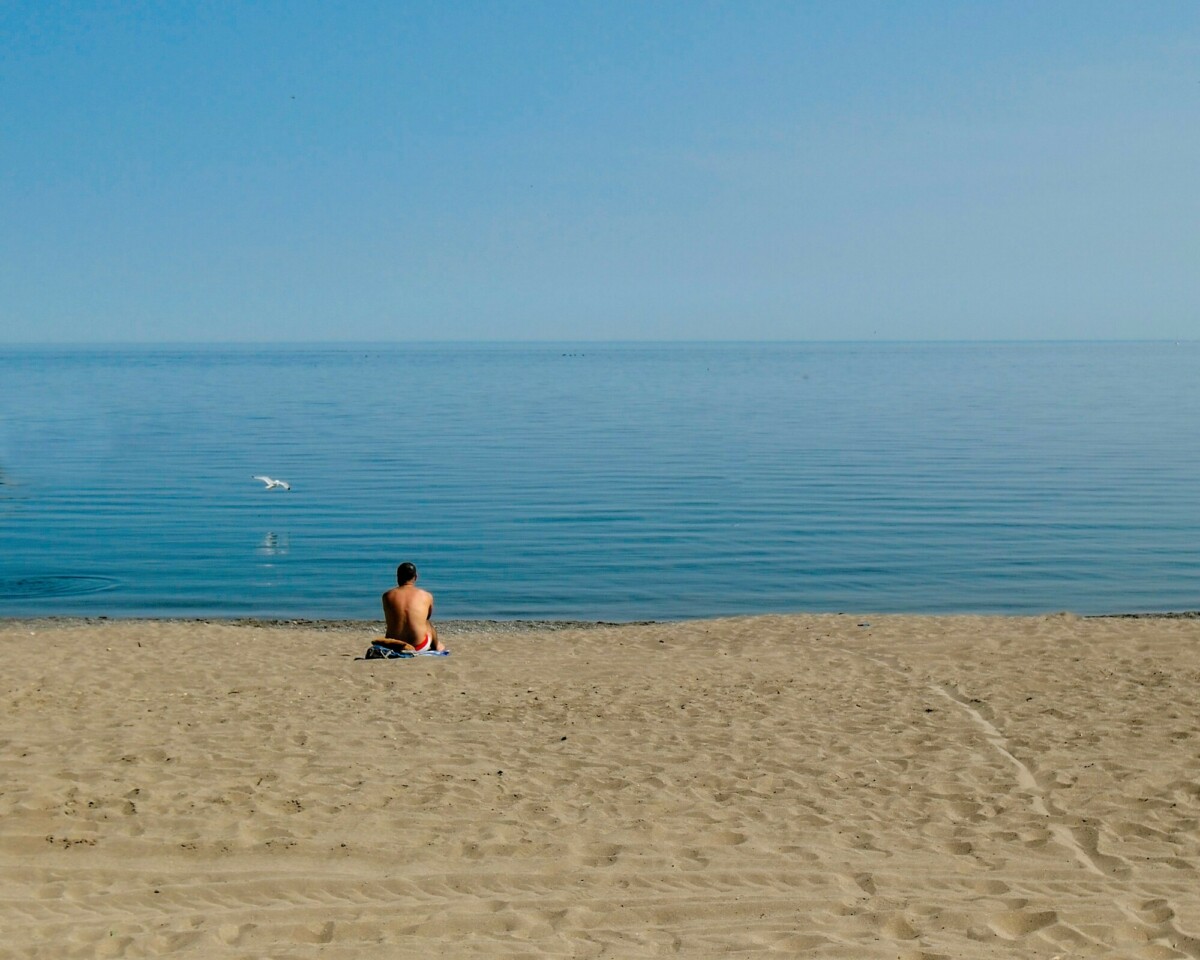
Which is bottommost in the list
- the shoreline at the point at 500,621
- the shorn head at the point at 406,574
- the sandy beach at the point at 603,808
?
the shoreline at the point at 500,621

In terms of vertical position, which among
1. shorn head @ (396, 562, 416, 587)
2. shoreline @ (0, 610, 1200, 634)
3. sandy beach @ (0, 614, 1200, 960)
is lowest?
shoreline @ (0, 610, 1200, 634)

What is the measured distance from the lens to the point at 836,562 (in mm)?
22984

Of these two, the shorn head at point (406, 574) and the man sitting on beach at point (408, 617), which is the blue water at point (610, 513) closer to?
the man sitting on beach at point (408, 617)

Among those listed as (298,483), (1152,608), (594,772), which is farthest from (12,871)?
(298,483)

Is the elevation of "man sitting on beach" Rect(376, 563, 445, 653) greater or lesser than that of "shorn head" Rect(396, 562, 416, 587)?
lesser

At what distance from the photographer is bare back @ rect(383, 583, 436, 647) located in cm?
1372

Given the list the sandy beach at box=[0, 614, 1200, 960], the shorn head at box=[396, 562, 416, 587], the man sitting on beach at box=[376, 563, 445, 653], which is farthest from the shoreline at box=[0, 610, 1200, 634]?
the shorn head at box=[396, 562, 416, 587]

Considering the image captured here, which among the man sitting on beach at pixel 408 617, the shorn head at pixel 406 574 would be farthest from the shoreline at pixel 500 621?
the shorn head at pixel 406 574

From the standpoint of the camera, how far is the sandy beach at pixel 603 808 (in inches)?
253

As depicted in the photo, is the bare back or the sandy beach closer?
the sandy beach

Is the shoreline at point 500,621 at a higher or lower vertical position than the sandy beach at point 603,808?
lower

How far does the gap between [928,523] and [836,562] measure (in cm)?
539

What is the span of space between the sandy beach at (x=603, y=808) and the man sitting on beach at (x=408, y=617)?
43 centimetres

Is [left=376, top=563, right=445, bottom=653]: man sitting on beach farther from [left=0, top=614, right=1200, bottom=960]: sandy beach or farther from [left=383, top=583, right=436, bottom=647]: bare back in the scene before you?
[left=0, top=614, right=1200, bottom=960]: sandy beach
